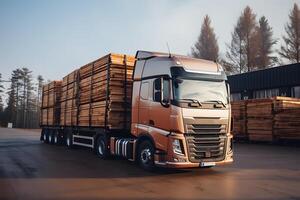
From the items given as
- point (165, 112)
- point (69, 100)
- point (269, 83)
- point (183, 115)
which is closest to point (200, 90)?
point (183, 115)

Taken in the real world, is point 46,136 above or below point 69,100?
below

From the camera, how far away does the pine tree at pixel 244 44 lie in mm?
46969

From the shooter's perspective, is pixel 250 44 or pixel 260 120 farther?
pixel 250 44

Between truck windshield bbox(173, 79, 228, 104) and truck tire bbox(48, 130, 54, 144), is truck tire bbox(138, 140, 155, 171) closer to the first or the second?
truck windshield bbox(173, 79, 228, 104)

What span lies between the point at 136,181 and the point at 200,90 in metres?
3.22

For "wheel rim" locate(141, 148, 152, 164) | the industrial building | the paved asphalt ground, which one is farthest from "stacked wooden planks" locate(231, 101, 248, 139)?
"wheel rim" locate(141, 148, 152, 164)

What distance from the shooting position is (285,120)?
2228 cm

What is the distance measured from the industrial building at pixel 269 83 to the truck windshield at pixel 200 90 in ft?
63.0

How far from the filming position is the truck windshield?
33.5 feet

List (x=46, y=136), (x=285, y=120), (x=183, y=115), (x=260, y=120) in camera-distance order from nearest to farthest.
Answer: (x=183, y=115) → (x=285, y=120) → (x=260, y=120) → (x=46, y=136)

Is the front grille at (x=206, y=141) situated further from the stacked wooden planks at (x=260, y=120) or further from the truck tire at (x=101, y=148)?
the stacked wooden planks at (x=260, y=120)

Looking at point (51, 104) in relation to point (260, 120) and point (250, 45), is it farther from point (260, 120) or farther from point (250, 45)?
point (250, 45)

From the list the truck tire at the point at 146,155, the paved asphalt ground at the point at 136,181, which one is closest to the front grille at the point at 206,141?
the paved asphalt ground at the point at 136,181

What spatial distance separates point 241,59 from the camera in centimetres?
4741
